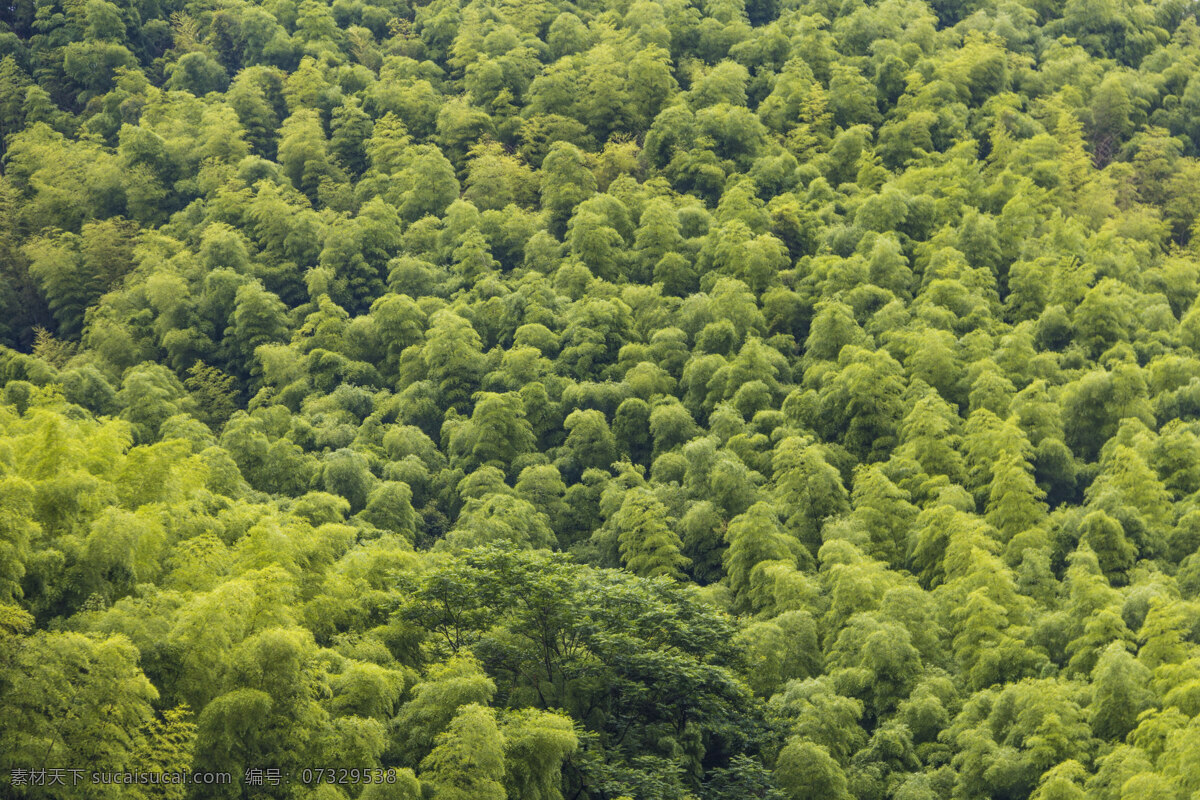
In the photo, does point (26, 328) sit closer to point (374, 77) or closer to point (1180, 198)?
point (374, 77)

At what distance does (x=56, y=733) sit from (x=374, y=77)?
4829 centimetres

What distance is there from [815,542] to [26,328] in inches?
1279

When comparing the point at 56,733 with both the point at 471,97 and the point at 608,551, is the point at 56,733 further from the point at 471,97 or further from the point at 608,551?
the point at 471,97

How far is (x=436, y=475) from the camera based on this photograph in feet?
128

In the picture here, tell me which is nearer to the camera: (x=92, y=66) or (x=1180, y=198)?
(x=1180, y=198)

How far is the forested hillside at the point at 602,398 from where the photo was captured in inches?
853

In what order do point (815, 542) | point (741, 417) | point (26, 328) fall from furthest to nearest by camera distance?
point (26, 328) < point (741, 417) < point (815, 542)

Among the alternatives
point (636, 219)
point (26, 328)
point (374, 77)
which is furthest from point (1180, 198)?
point (26, 328)

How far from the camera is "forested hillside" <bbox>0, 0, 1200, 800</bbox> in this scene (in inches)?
853

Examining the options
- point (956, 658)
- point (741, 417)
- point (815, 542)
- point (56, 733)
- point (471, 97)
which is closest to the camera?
point (56, 733)

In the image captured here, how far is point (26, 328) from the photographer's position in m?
49.1

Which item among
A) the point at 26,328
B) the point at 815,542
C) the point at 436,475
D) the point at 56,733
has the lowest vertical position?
the point at 26,328

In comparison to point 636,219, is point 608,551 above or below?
below

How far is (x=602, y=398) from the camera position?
40.7 meters
